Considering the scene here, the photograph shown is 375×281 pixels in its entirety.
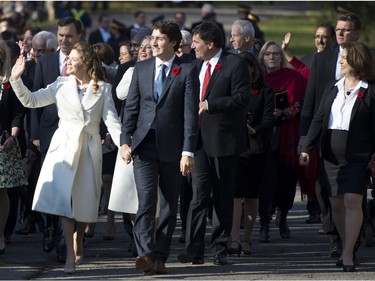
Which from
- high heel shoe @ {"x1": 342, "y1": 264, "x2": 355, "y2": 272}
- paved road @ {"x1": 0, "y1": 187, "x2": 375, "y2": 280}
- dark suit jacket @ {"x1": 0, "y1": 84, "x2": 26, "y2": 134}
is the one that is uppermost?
dark suit jacket @ {"x1": 0, "y1": 84, "x2": 26, "y2": 134}

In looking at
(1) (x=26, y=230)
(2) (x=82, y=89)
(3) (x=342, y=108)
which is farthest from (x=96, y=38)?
(3) (x=342, y=108)

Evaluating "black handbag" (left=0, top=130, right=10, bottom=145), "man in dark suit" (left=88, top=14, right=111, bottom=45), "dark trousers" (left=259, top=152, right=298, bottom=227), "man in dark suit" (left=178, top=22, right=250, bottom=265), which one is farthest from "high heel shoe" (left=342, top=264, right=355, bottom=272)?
"man in dark suit" (left=88, top=14, right=111, bottom=45)

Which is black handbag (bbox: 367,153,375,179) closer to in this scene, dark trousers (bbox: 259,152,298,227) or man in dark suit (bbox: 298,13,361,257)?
man in dark suit (bbox: 298,13,361,257)

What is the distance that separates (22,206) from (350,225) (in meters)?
4.13

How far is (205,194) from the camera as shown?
1037 centimetres

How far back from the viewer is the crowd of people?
32.3 feet

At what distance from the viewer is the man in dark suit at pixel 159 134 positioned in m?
9.77

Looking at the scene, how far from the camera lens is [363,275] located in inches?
390

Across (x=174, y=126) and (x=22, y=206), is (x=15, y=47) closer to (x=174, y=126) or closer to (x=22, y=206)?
(x=22, y=206)

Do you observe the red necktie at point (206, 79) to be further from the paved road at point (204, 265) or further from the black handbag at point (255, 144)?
the paved road at point (204, 265)

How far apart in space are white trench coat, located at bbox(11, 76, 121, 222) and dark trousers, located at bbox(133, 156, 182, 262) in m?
0.45

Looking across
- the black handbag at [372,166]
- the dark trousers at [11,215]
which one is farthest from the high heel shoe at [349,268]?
the dark trousers at [11,215]

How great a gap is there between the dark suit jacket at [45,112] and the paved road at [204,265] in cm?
106

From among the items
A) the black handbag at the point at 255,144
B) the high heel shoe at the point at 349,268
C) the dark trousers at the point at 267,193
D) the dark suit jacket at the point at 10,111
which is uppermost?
the dark suit jacket at the point at 10,111
